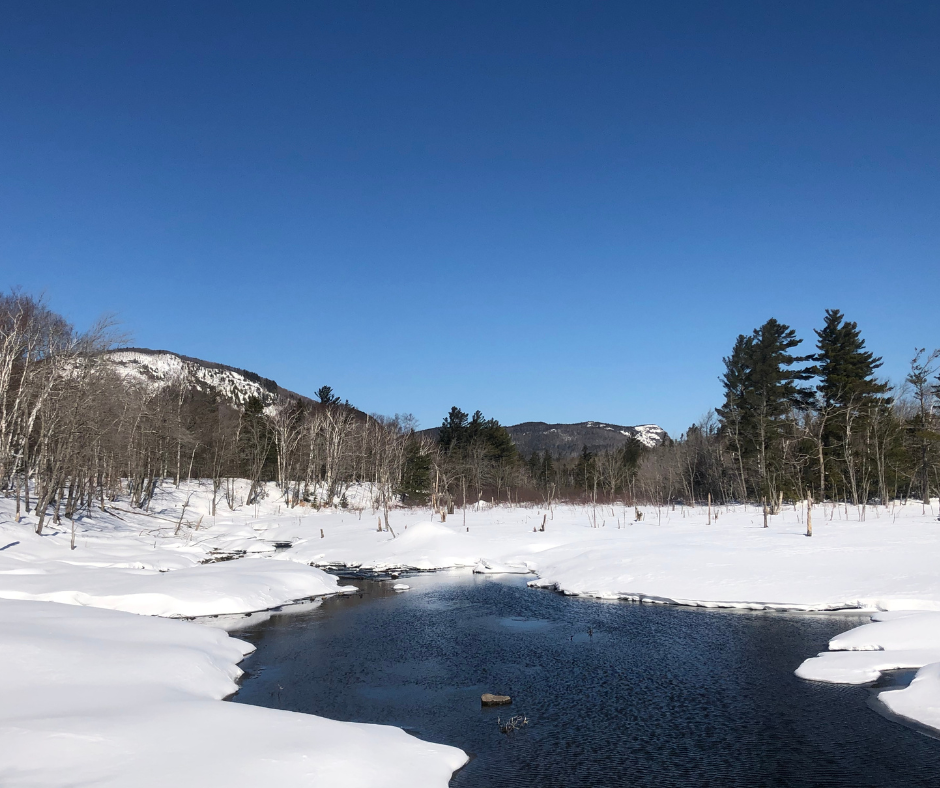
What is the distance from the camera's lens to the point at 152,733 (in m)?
8.21

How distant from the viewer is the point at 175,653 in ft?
41.0

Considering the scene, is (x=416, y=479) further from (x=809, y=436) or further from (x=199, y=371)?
(x=199, y=371)

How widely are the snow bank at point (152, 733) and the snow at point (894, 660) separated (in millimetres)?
7673

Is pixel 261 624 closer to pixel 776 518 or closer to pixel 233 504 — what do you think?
pixel 776 518

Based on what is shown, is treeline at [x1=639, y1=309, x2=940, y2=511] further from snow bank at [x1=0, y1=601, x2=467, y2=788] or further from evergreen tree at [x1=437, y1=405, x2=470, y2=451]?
snow bank at [x1=0, y1=601, x2=467, y2=788]

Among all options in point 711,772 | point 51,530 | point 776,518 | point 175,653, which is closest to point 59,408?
point 51,530

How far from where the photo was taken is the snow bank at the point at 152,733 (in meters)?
7.23

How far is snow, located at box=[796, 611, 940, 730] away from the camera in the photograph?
34.8ft

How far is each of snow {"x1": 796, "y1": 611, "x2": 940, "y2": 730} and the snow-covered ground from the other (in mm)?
41

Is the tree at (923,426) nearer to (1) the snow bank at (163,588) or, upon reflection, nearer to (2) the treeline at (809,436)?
(2) the treeline at (809,436)

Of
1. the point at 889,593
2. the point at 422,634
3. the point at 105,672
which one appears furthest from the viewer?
the point at 889,593

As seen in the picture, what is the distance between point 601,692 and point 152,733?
7973 millimetres

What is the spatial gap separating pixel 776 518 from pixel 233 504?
4317 centimetres

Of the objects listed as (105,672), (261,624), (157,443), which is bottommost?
(261,624)
